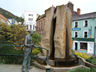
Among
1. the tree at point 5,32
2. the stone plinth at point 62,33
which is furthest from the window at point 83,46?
the tree at point 5,32

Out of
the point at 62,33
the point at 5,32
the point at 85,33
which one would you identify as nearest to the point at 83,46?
the point at 85,33

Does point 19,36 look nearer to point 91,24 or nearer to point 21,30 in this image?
point 21,30

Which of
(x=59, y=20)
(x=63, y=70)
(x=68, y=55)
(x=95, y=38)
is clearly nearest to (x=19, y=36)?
(x=59, y=20)

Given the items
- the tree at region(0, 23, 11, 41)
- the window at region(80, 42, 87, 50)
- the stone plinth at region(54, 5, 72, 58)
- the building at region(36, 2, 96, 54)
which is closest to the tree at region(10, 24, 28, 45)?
the tree at region(0, 23, 11, 41)

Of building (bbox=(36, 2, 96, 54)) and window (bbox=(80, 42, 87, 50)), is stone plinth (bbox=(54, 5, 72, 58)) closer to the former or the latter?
building (bbox=(36, 2, 96, 54))

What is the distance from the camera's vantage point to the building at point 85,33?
20.9m

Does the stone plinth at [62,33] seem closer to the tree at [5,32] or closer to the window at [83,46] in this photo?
the tree at [5,32]

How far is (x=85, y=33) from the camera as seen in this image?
22562 millimetres

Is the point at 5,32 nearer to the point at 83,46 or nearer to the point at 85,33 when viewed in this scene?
the point at 85,33

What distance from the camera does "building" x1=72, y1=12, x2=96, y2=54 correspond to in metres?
20.9

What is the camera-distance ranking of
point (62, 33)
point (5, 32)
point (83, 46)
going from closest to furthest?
point (62, 33)
point (5, 32)
point (83, 46)

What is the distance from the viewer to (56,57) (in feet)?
20.0

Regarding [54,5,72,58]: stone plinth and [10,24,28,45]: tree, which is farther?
[10,24,28,45]: tree

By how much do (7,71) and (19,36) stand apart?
411 centimetres
